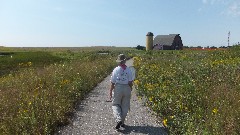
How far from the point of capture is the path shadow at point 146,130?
8.38 meters

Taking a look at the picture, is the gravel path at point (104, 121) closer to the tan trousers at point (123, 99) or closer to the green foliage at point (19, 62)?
the tan trousers at point (123, 99)

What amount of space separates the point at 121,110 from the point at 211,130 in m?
2.52

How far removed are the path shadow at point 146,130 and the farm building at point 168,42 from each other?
74.5m

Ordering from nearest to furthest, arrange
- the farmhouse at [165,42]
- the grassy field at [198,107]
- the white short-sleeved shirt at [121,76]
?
the grassy field at [198,107] → the white short-sleeved shirt at [121,76] → the farmhouse at [165,42]

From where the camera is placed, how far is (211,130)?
7.33 metres

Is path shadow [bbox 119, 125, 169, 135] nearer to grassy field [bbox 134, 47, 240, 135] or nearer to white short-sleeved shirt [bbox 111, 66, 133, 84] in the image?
grassy field [bbox 134, 47, 240, 135]

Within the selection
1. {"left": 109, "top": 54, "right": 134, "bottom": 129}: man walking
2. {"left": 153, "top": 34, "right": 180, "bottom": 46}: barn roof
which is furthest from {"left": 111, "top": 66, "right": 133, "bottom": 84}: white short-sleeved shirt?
{"left": 153, "top": 34, "right": 180, "bottom": 46}: barn roof

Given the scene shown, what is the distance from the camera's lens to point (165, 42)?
275ft

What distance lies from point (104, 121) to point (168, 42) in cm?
7538

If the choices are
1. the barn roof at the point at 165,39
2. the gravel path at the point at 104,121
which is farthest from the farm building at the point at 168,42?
the gravel path at the point at 104,121

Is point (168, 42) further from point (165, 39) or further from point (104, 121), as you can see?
point (104, 121)

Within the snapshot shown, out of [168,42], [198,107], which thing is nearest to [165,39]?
[168,42]

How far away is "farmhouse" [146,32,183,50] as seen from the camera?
8288 cm

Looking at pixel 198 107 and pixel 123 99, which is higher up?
pixel 123 99
